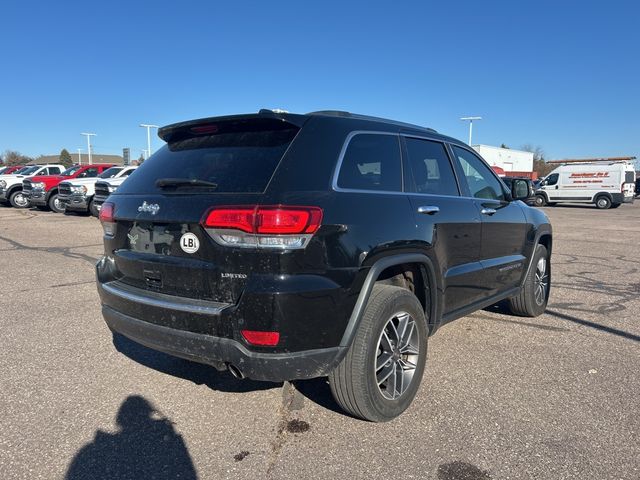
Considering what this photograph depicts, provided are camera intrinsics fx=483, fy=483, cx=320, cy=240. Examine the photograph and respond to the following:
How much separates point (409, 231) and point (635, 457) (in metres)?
1.78

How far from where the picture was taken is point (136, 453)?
2686 mm

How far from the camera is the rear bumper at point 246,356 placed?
2.52 m

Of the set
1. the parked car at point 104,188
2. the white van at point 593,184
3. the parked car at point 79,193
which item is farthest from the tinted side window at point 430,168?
the white van at point 593,184

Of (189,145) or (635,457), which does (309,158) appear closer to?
(189,145)

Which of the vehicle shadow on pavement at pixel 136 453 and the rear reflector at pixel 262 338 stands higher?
the rear reflector at pixel 262 338

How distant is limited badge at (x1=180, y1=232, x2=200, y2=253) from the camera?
268cm

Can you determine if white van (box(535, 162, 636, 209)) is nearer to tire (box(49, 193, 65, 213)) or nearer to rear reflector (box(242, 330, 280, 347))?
tire (box(49, 193, 65, 213))

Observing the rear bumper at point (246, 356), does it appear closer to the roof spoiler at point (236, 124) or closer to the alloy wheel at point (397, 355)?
the alloy wheel at point (397, 355)

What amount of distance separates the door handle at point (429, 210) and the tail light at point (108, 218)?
6.85ft

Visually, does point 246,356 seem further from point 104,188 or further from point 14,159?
point 14,159

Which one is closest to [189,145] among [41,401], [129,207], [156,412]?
[129,207]

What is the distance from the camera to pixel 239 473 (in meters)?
2.52

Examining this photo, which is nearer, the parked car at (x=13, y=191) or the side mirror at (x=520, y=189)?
the side mirror at (x=520, y=189)

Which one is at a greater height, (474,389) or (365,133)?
(365,133)
